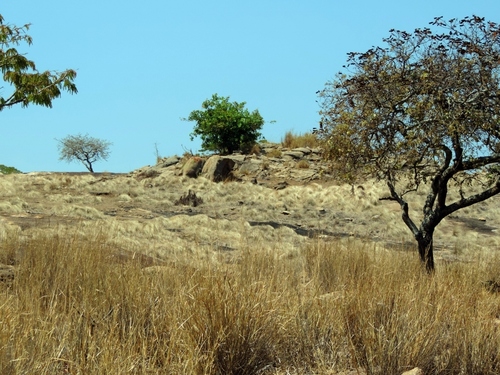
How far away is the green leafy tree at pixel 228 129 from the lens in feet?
124

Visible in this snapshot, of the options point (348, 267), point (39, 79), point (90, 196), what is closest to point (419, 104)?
point (348, 267)

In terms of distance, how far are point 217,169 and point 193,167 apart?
131cm

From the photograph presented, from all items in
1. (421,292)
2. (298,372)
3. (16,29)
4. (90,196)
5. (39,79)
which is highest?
(16,29)

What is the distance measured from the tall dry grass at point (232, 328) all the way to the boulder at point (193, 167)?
22545mm

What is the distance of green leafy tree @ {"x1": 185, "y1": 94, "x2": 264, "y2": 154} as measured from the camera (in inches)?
1487

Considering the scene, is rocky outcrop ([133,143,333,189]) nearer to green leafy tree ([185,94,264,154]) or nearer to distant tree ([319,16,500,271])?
green leafy tree ([185,94,264,154])

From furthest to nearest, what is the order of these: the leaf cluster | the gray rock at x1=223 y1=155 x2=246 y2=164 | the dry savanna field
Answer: the gray rock at x1=223 y1=155 x2=246 y2=164
the leaf cluster
the dry savanna field

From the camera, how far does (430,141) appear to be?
10844 millimetres

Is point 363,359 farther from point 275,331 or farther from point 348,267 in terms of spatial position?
point 348,267

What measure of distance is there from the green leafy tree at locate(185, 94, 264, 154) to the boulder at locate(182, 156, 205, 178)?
6.33m

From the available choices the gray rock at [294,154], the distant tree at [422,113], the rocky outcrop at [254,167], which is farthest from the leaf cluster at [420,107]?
the gray rock at [294,154]

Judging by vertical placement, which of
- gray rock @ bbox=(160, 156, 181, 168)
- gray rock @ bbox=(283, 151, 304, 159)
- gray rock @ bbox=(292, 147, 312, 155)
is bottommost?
gray rock @ bbox=(160, 156, 181, 168)

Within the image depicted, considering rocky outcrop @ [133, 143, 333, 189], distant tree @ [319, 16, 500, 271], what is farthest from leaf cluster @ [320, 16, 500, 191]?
rocky outcrop @ [133, 143, 333, 189]

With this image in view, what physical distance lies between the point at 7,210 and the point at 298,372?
14132 mm
